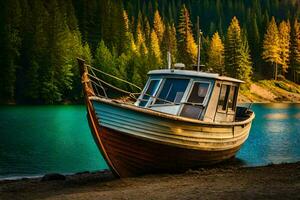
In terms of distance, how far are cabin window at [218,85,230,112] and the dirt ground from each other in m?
2.93

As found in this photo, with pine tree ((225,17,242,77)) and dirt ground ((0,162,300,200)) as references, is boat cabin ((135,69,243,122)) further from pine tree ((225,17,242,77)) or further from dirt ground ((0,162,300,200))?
pine tree ((225,17,242,77))

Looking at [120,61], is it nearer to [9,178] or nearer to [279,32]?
[279,32]

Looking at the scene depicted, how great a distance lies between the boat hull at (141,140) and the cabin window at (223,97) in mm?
2085

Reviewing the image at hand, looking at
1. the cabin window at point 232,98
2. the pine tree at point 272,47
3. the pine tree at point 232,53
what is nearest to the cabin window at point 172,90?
the cabin window at point 232,98

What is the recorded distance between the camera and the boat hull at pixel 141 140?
61.2 feet

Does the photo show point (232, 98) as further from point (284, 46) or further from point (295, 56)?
point (295, 56)

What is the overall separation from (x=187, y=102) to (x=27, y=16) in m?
86.8

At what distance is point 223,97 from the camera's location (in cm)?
2280

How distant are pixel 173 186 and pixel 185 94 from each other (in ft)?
18.3

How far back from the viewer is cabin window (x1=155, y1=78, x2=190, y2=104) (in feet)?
69.1

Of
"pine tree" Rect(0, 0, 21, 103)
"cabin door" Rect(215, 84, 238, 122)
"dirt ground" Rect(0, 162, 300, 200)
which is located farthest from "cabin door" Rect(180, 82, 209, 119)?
"pine tree" Rect(0, 0, 21, 103)

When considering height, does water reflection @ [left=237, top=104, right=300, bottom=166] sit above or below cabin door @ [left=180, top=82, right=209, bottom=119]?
below

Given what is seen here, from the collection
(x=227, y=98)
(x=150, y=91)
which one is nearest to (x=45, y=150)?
(x=150, y=91)

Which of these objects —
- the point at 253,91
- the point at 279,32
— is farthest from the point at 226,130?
the point at 279,32
